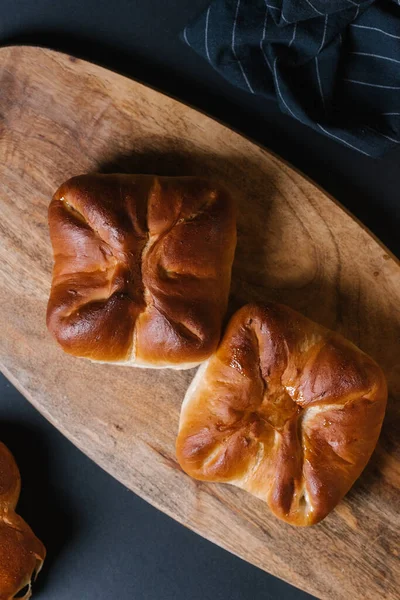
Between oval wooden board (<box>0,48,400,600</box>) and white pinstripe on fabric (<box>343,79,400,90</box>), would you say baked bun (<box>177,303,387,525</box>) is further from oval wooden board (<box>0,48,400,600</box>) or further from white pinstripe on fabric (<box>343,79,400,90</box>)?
white pinstripe on fabric (<box>343,79,400,90</box>)

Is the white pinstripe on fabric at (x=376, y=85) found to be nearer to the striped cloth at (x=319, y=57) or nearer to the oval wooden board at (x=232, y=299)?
the striped cloth at (x=319, y=57)

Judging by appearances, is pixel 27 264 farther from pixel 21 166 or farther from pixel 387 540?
A: pixel 387 540

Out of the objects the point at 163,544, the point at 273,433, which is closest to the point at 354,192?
the point at 273,433

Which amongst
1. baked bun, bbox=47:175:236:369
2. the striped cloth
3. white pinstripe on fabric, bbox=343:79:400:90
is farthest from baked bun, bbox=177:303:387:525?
white pinstripe on fabric, bbox=343:79:400:90

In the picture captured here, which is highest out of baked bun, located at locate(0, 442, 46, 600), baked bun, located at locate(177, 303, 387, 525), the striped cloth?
the striped cloth

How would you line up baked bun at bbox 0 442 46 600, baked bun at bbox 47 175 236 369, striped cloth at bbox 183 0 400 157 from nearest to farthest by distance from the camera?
baked bun at bbox 47 175 236 369 → striped cloth at bbox 183 0 400 157 → baked bun at bbox 0 442 46 600

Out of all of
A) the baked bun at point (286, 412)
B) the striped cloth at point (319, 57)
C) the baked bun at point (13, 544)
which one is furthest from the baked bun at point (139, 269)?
the baked bun at point (13, 544)
